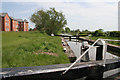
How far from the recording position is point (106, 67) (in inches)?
55.7

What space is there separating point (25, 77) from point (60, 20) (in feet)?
36.0

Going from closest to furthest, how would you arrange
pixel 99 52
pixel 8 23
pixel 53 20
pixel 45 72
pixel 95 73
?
1. pixel 45 72
2. pixel 95 73
3. pixel 99 52
4. pixel 8 23
5. pixel 53 20

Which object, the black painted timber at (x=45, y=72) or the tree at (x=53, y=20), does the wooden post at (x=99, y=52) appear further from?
the tree at (x=53, y=20)

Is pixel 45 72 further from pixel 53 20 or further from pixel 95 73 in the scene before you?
pixel 53 20

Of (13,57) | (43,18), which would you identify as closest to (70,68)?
(13,57)

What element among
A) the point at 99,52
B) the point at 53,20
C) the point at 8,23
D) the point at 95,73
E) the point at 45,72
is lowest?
the point at 95,73

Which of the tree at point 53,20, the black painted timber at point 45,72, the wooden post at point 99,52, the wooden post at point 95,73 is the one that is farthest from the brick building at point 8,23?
the tree at point 53,20

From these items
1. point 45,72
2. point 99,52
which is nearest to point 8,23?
point 45,72

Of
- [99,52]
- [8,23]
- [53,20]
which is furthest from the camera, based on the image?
[53,20]

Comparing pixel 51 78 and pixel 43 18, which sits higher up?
pixel 43 18

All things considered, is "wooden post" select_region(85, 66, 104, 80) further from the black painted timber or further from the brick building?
the brick building

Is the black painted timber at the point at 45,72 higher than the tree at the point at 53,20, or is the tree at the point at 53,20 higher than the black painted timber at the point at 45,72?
the tree at the point at 53,20

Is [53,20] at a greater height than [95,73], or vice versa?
[53,20]

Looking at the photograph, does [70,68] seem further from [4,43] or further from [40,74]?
[4,43]
